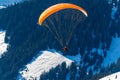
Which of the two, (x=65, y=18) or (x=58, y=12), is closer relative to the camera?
(x=58, y=12)

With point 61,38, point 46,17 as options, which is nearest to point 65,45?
point 61,38

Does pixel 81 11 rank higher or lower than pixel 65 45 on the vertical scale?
higher

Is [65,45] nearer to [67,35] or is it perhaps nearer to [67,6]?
[67,35]

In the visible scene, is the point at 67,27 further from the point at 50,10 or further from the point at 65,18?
the point at 50,10

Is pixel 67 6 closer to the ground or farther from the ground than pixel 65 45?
farther from the ground

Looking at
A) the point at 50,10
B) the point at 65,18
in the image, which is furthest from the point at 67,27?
the point at 50,10
